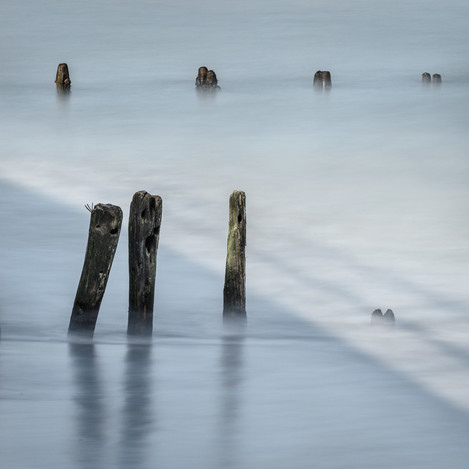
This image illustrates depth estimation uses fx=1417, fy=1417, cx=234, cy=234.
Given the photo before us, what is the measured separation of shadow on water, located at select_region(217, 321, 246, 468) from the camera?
11289 mm

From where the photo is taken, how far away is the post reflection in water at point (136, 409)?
36.2 ft

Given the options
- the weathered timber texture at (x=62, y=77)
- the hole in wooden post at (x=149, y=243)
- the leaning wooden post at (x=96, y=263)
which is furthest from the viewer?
the weathered timber texture at (x=62, y=77)

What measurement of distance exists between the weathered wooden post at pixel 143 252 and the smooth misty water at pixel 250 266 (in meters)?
0.43

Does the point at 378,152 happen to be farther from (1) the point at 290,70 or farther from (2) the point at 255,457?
(2) the point at 255,457

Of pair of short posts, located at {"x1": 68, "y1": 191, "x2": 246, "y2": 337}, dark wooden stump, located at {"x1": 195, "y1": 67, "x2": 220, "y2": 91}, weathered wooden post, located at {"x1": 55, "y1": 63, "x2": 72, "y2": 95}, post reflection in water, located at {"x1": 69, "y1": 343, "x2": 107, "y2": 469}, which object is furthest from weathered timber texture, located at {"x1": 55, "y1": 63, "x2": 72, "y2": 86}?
post reflection in water, located at {"x1": 69, "y1": 343, "x2": 107, "y2": 469}

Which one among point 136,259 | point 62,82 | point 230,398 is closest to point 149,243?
point 136,259

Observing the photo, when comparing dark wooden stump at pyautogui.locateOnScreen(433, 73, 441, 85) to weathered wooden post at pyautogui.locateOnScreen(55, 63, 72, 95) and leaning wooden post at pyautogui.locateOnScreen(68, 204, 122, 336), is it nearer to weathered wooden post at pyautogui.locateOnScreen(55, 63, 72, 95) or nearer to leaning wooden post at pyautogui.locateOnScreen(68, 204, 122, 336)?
weathered wooden post at pyautogui.locateOnScreen(55, 63, 72, 95)

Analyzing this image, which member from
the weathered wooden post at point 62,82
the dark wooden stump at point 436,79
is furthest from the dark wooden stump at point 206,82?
the dark wooden stump at point 436,79

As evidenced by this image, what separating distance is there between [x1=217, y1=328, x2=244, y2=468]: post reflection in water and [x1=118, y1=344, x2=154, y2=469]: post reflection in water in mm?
624

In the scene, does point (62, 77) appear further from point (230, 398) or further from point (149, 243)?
point (230, 398)

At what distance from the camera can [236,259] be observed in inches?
581

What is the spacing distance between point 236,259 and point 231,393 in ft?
6.90

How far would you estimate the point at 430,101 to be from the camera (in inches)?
1698

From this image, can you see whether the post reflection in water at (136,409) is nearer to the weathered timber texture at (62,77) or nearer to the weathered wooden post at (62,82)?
the weathered timber texture at (62,77)
